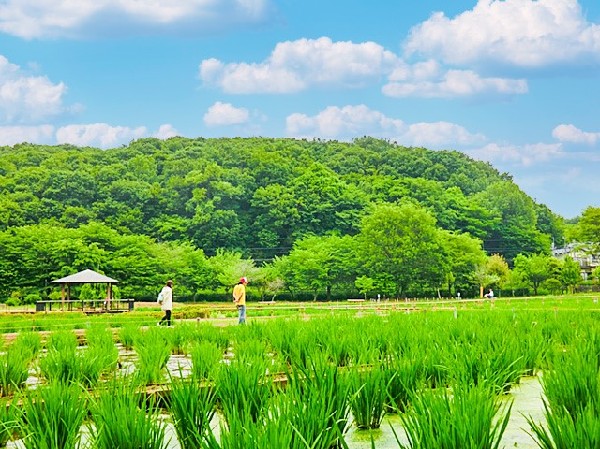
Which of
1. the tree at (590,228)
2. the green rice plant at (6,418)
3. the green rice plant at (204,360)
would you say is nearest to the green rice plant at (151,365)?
the green rice plant at (204,360)

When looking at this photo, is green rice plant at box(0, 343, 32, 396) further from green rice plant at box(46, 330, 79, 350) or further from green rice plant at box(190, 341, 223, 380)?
green rice plant at box(190, 341, 223, 380)

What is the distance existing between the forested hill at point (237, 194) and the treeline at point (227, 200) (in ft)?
0.45

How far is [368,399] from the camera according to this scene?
5031mm

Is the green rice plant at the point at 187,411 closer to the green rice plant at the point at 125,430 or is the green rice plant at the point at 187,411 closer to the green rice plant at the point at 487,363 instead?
the green rice plant at the point at 125,430

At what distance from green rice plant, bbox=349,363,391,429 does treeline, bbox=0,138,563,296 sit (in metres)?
50.4

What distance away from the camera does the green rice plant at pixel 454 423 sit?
11.5 ft

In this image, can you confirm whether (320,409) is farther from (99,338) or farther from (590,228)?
(590,228)

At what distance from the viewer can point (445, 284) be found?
208ft

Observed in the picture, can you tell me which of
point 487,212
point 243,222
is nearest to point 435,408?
point 243,222

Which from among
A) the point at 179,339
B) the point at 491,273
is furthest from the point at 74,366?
the point at 491,273

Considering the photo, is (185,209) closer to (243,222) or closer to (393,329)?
(243,222)

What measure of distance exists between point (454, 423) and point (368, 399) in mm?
1537

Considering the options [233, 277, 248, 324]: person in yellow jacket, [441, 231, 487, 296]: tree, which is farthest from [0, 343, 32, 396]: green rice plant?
[441, 231, 487, 296]: tree

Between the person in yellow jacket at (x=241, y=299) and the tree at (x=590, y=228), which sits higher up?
the tree at (x=590, y=228)
